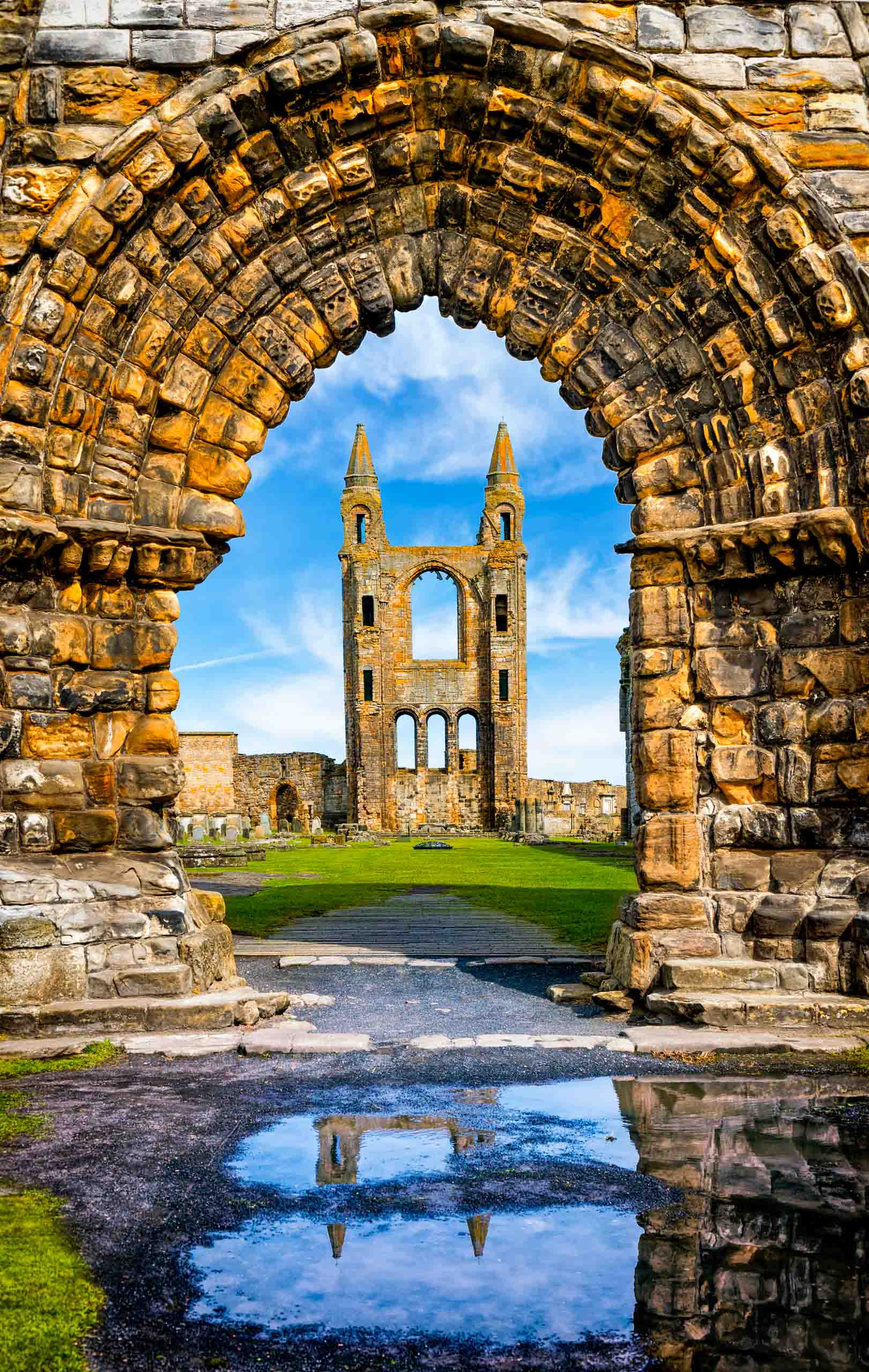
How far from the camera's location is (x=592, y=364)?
7.43 m

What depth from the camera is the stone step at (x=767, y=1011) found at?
20.1ft

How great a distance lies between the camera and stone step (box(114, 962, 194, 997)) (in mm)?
6305

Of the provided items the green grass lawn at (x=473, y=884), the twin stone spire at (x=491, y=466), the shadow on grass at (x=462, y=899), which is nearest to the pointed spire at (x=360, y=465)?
the twin stone spire at (x=491, y=466)

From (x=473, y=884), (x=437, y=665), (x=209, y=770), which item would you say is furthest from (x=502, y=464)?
(x=473, y=884)

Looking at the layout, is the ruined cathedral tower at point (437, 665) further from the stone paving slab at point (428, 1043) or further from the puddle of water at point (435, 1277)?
the puddle of water at point (435, 1277)

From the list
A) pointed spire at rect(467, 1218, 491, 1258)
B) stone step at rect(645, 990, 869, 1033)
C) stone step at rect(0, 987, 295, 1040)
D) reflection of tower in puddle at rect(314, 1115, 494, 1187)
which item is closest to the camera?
pointed spire at rect(467, 1218, 491, 1258)

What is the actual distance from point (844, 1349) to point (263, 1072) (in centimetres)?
313

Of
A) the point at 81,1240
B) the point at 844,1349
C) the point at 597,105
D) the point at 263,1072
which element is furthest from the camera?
the point at 597,105

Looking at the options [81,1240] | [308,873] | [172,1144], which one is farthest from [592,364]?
[308,873]

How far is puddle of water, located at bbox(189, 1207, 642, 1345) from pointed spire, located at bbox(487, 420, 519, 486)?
179 feet

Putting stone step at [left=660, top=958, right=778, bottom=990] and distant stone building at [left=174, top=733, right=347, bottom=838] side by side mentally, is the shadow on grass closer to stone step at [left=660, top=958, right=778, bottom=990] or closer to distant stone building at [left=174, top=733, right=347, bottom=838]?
stone step at [left=660, top=958, right=778, bottom=990]

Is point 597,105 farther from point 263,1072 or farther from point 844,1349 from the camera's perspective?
point 844,1349

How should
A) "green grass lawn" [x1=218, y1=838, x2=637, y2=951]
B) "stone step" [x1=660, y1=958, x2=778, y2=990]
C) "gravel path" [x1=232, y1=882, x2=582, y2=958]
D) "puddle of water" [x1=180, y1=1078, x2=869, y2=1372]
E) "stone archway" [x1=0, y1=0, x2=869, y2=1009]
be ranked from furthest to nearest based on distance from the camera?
"green grass lawn" [x1=218, y1=838, x2=637, y2=951] → "gravel path" [x1=232, y1=882, x2=582, y2=958] → "stone archway" [x1=0, y1=0, x2=869, y2=1009] → "stone step" [x1=660, y1=958, x2=778, y2=990] → "puddle of water" [x1=180, y1=1078, x2=869, y2=1372]

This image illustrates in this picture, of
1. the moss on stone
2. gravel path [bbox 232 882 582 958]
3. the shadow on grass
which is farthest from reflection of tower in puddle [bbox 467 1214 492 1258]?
the shadow on grass
